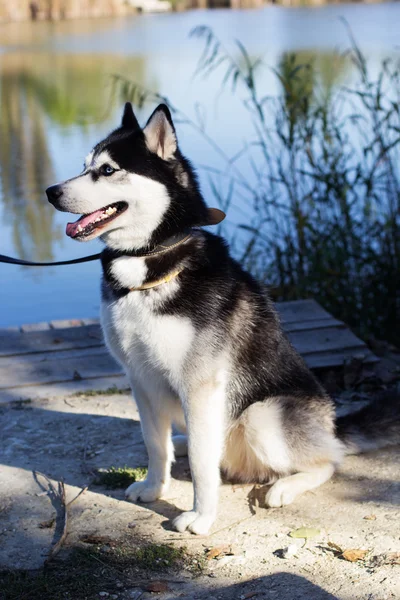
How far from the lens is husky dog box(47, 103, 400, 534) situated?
2568mm

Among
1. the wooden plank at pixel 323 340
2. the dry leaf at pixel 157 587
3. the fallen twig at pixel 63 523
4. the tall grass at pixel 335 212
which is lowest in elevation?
the dry leaf at pixel 157 587

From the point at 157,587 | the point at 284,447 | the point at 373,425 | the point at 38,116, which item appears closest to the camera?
the point at 157,587

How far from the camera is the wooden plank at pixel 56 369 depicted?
4.09 meters

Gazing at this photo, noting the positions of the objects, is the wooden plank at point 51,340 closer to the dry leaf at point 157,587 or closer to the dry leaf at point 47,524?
the dry leaf at point 47,524

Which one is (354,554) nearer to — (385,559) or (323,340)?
(385,559)

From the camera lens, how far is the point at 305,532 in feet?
8.94

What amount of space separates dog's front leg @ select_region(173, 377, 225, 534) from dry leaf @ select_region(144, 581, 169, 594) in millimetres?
328

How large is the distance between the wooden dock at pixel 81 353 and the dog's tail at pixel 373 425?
0.85 metres

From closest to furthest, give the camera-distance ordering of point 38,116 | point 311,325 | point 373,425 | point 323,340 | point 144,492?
point 144,492
point 373,425
point 323,340
point 311,325
point 38,116

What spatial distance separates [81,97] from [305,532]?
1083cm

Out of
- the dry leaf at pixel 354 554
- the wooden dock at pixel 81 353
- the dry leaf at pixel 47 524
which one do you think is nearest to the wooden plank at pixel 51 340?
the wooden dock at pixel 81 353

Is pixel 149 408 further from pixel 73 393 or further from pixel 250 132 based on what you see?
pixel 250 132

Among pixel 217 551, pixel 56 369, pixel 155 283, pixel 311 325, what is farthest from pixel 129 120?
pixel 311 325

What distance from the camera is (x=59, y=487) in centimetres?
299
